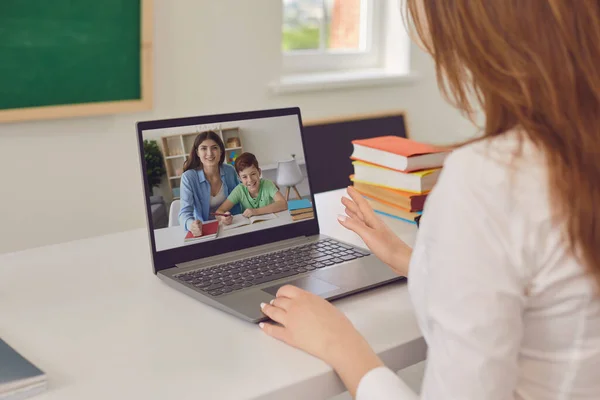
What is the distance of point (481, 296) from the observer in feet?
2.39

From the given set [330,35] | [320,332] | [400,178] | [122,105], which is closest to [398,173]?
[400,178]

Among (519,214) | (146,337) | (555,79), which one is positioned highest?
(555,79)

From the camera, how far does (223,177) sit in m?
1.25

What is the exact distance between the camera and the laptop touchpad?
1116 millimetres

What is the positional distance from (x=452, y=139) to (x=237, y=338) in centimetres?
261

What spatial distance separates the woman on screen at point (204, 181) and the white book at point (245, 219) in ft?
0.14

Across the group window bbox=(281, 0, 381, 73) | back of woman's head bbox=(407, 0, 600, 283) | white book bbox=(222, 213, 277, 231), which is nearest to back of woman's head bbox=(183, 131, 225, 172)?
white book bbox=(222, 213, 277, 231)

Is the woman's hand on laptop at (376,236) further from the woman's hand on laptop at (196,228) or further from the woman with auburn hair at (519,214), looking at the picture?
the woman with auburn hair at (519,214)

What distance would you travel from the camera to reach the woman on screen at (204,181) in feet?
3.98

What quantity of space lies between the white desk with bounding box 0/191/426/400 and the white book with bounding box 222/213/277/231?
0.52 ft

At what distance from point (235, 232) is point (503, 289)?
634 millimetres

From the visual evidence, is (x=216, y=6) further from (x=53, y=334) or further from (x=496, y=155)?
(x=496, y=155)

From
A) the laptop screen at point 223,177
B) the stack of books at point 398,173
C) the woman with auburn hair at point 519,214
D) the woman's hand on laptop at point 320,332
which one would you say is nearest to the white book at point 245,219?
the laptop screen at point 223,177

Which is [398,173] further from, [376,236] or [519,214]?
[519,214]
